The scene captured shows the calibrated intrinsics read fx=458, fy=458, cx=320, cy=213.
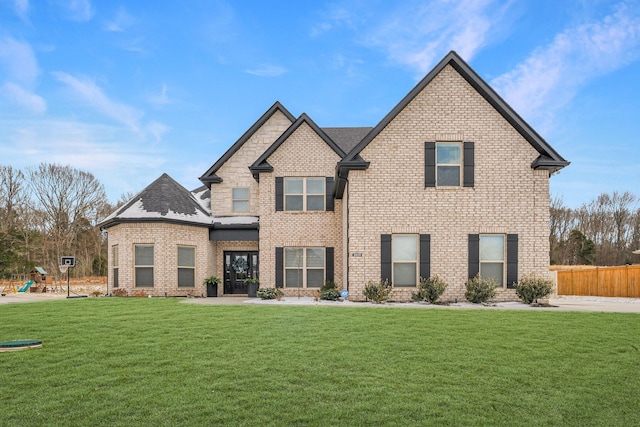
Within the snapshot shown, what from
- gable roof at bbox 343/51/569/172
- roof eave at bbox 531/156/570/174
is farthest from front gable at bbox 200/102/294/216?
roof eave at bbox 531/156/570/174

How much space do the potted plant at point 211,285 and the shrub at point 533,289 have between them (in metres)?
12.5

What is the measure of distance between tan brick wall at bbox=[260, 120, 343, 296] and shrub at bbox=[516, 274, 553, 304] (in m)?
7.44

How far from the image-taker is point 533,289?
1533cm

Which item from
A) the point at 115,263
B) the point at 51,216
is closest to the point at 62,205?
the point at 51,216

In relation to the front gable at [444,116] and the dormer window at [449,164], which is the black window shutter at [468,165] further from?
the front gable at [444,116]

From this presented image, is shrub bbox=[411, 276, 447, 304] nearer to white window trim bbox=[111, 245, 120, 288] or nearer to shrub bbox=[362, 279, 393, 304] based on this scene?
shrub bbox=[362, 279, 393, 304]

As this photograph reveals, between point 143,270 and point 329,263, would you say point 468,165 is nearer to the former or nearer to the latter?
point 329,263

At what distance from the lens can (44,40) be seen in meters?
17.7

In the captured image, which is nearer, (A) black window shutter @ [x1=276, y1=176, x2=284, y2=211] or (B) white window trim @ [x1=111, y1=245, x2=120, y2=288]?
(B) white window trim @ [x1=111, y1=245, x2=120, y2=288]

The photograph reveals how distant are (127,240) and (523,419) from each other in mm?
17716

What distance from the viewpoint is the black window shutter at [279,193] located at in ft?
66.1

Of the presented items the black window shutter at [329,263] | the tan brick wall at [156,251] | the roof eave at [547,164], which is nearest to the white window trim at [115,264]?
the tan brick wall at [156,251]

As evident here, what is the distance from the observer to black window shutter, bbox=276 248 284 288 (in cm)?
1972

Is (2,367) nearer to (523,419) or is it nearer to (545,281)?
(523,419)
